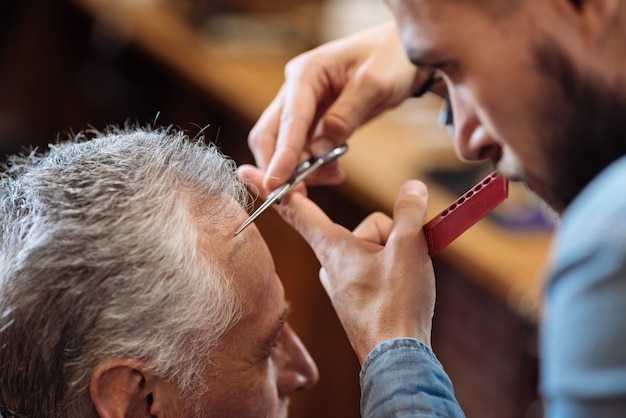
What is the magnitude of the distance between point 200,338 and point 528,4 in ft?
2.15

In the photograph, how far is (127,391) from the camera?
1.27 m

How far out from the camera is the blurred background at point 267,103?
8.78ft

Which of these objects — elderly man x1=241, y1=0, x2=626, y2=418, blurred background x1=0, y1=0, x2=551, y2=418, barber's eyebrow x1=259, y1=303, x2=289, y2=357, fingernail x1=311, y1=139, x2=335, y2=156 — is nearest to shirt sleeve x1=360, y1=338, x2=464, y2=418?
elderly man x1=241, y1=0, x2=626, y2=418

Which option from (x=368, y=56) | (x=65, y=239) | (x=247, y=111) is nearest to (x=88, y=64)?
(x=247, y=111)

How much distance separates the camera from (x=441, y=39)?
1.07m

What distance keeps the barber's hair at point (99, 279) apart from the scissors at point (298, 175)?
6 centimetres

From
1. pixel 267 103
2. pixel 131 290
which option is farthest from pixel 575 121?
pixel 267 103

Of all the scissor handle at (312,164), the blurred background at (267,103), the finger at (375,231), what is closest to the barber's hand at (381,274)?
the finger at (375,231)

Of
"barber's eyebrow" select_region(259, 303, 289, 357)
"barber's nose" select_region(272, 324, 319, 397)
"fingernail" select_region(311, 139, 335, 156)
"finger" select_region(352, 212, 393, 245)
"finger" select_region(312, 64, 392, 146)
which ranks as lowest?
"barber's nose" select_region(272, 324, 319, 397)

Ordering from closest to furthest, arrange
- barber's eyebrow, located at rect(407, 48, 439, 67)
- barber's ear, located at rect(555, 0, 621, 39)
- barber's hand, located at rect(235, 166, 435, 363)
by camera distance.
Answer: barber's ear, located at rect(555, 0, 621, 39)
barber's eyebrow, located at rect(407, 48, 439, 67)
barber's hand, located at rect(235, 166, 435, 363)

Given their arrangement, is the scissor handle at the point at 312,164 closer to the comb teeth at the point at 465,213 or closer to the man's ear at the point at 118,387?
the comb teeth at the point at 465,213

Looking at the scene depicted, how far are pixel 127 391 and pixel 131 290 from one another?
15cm

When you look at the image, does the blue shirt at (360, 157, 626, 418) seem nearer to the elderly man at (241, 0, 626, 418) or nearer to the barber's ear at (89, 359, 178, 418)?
the elderly man at (241, 0, 626, 418)

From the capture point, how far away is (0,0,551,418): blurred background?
268 centimetres
